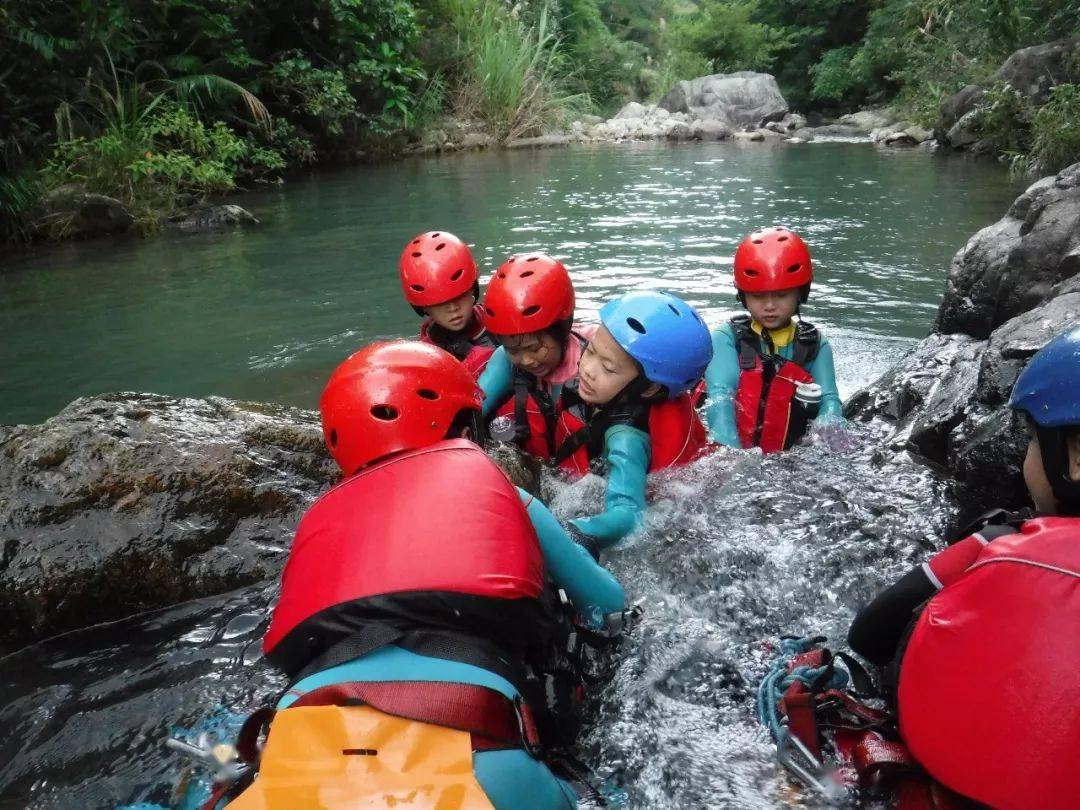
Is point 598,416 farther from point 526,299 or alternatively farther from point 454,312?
point 454,312

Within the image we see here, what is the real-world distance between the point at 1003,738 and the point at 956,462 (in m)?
2.68

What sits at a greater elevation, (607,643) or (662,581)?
A: (607,643)

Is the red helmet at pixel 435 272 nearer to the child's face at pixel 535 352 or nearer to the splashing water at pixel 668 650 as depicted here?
the child's face at pixel 535 352

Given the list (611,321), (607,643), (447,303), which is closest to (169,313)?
(447,303)

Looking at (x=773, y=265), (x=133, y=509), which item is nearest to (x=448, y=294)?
(x=773, y=265)

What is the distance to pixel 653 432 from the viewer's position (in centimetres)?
394

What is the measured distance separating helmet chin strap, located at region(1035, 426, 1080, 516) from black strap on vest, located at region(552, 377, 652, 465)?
1885 mm

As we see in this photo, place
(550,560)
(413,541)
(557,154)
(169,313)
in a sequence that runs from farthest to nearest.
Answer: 1. (557,154)
2. (169,313)
3. (550,560)
4. (413,541)

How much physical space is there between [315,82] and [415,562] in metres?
17.3

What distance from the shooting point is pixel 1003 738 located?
1.68 meters

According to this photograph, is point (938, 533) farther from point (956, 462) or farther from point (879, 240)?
point (879, 240)

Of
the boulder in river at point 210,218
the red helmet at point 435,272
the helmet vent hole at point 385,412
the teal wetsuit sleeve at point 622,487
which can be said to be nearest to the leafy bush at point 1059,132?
the red helmet at point 435,272

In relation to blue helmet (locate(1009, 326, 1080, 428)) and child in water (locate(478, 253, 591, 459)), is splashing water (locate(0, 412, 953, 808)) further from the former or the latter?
blue helmet (locate(1009, 326, 1080, 428))

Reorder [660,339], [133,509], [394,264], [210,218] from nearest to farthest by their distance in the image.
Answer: [133,509]
[660,339]
[394,264]
[210,218]
